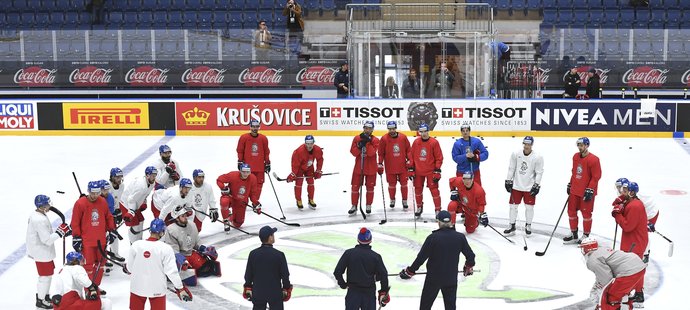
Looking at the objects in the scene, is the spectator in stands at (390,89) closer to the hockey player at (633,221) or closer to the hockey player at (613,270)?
the hockey player at (633,221)

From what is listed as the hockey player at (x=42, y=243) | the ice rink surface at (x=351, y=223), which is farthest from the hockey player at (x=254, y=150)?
the hockey player at (x=42, y=243)

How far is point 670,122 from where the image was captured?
66.8ft

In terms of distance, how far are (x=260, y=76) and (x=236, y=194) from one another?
425 inches

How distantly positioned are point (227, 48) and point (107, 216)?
13739mm

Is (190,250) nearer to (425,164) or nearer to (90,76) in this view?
(425,164)

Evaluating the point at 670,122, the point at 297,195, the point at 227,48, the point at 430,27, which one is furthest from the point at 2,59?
the point at 670,122

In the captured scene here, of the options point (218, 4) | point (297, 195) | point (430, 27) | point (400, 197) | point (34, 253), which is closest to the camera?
point (34, 253)

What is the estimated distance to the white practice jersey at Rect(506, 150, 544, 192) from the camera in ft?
38.9

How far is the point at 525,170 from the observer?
11898 mm

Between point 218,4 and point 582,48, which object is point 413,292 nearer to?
point 582,48

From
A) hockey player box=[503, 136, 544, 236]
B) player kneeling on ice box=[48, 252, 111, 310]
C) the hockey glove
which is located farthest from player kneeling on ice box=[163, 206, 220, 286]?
hockey player box=[503, 136, 544, 236]

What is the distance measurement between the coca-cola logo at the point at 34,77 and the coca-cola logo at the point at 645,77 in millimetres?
14608

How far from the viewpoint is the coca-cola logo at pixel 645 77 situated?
74.7 ft

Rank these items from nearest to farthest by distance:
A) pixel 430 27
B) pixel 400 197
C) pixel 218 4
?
pixel 400 197, pixel 430 27, pixel 218 4
